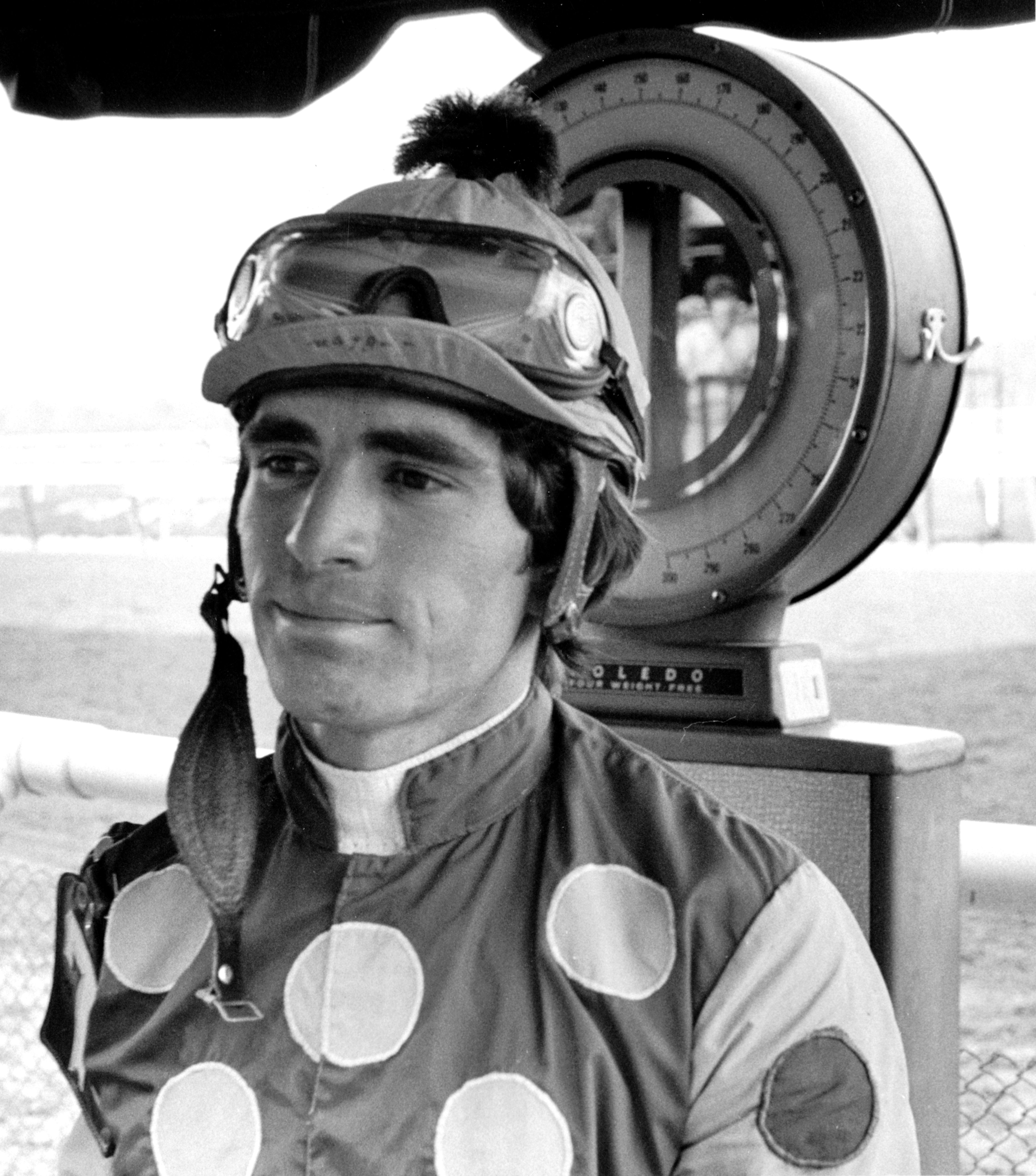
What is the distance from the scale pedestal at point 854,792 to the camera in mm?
1291

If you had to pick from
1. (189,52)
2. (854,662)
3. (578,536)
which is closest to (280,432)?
(578,536)

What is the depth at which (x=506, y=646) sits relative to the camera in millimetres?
1104

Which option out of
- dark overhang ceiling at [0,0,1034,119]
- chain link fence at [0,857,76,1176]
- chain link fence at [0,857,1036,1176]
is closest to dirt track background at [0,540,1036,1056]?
chain link fence at [0,857,1036,1176]

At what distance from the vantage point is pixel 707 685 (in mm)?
1403

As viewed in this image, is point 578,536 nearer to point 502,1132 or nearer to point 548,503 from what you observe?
point 548,503

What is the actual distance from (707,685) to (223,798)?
0.45m

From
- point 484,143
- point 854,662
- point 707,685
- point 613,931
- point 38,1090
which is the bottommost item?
point 38,1090

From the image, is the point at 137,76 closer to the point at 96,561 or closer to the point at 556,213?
the point at 556,213

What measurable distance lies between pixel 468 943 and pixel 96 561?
4.03 m

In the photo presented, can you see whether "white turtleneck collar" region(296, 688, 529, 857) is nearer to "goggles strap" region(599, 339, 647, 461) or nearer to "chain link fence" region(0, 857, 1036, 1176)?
"goggles strap" region(599, 339, 647, 461)

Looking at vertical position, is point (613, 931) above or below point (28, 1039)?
above

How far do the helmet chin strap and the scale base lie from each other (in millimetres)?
338

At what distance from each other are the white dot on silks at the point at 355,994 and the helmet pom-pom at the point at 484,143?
54cm

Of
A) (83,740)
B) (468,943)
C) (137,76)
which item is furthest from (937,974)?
(137,76)
